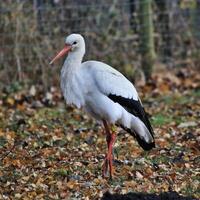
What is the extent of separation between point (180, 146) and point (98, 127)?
153 centimetres

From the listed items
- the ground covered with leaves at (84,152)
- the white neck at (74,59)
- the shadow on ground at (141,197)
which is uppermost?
the white neck at (74,59)

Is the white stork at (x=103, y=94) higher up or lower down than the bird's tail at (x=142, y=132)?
higher up

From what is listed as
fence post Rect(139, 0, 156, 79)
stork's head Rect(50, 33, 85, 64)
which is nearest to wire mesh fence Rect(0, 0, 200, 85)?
fence post Rect(139, 0, 156, 79)

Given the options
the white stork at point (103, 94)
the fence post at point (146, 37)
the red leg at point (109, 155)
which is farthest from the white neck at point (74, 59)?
the fence post at point (146, 37)

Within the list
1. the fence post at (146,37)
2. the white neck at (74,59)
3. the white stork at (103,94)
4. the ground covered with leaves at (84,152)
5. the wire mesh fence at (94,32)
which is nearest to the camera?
the ground covered with leaves at (84,152)

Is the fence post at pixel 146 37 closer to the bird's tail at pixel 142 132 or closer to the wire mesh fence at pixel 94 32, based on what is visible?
the wire mesh fence at pixel 94 32

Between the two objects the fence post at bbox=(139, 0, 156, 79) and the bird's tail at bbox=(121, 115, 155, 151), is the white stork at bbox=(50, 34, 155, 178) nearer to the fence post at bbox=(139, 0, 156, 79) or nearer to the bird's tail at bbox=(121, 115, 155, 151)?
the bird's tail at bbox=(121, 115, 155, 151)

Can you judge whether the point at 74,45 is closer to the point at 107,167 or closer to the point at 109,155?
the point at 109,155

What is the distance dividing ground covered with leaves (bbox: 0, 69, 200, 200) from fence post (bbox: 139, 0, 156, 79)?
3.89ft

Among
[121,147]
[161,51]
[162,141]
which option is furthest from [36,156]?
[161,51]

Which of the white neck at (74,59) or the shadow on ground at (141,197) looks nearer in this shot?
the shadow on ground at (141,197)

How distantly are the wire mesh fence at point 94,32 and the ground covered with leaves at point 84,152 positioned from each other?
0.51 metres

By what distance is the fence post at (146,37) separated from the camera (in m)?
14.2

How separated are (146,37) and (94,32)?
105 cm
